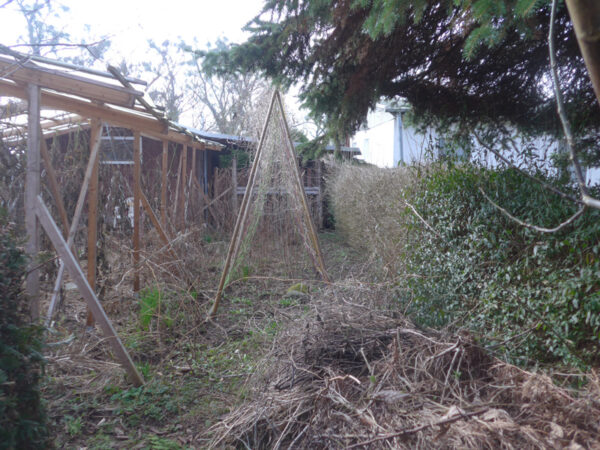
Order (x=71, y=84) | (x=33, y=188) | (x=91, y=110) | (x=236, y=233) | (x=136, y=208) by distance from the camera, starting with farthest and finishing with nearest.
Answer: (x=136, y=208), (x=236, y=233), (x=91, y=110), (x=71, y=84), (x=33, y=188)

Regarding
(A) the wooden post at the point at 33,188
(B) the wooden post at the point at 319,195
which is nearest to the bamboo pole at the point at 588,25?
(A) the wooden post at the point at 33,188

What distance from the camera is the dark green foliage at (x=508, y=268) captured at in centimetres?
267

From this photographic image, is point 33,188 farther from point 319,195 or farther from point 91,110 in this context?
point 319,195

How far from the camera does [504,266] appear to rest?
3.22 m

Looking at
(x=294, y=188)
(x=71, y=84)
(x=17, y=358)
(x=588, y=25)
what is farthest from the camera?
(x=294, y=188)

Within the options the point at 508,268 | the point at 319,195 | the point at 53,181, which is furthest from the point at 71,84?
the point at 319,195

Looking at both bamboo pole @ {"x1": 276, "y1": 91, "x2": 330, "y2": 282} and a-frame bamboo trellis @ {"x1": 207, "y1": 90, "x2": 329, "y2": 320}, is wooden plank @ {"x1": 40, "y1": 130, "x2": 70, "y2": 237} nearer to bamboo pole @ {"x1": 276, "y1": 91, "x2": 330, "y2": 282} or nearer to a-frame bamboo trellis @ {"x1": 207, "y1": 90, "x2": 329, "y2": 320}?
a-frame bamboo trellis @ {"x1": 207, "y1": 90, "x2": 329, "y2": 320}

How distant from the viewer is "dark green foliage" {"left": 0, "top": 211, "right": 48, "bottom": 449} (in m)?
1.81

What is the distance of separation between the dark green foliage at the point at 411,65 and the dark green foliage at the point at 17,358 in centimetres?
286

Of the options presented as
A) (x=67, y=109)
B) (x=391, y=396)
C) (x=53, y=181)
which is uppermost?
(x=67, y=109)

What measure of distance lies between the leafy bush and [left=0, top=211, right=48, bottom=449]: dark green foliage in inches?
95.8

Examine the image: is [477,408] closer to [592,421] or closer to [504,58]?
[592,421]

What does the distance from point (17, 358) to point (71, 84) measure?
2.66 metres

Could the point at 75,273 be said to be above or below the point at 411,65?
below
